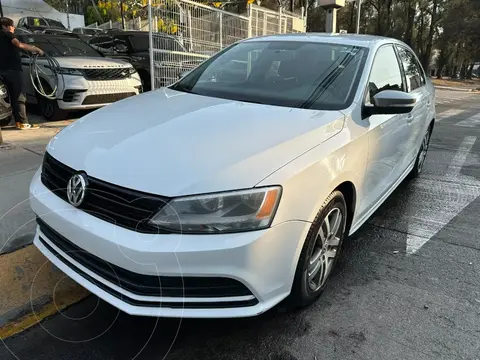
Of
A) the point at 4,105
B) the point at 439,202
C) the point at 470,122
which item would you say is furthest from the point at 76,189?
the point at 470,122

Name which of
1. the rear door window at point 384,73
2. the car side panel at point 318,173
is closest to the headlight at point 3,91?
the rear door window at point 384,73

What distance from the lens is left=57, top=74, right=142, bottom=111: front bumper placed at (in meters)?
7.15

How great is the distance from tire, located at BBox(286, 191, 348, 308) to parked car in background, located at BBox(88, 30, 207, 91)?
18.4 ft

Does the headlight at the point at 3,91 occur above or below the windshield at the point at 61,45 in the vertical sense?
below

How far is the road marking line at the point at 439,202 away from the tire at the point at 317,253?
103cm

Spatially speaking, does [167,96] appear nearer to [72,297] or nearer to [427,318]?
[72,297]

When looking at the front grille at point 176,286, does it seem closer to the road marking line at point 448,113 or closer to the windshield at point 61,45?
the windshield at point 61,45

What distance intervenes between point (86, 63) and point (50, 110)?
1064mm

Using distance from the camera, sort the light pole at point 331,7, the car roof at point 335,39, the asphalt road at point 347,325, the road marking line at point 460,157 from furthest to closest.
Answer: the light pole at point 331,7 < the road marking line at point 460,157 < the car roof at point 335,39 < the asphalt road at point 347,325

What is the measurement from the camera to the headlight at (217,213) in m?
2.02

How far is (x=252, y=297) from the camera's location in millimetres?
2145

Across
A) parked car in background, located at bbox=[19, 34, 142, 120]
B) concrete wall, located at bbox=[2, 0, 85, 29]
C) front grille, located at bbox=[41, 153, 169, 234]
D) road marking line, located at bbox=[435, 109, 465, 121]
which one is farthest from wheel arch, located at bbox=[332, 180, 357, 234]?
concrete wall, located at bbox=[2, 0, 85, 29]

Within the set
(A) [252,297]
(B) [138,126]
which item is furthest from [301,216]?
(B) [138,126]

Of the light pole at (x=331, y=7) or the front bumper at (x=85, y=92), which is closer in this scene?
the front bumper at (x=85, y=92)
